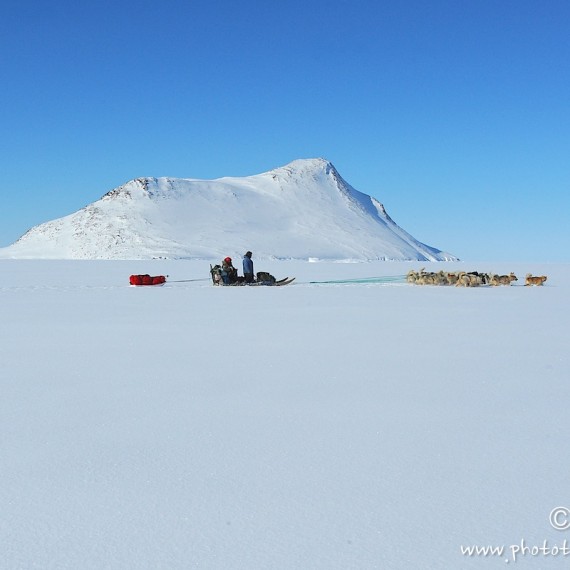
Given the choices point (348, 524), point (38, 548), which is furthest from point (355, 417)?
point (38, 548)

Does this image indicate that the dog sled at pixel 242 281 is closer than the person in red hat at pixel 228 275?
No

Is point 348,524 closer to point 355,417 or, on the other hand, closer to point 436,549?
point 436,549

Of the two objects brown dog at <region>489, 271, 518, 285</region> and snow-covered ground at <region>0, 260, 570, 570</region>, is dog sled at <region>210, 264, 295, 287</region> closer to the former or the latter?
brown dog at <region>489, 271, 518, 285</region>

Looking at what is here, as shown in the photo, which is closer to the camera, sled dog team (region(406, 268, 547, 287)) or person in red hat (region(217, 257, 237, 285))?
person in red hat (region(217, 257, 237, 285))

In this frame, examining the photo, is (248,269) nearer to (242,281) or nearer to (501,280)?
(242,281)

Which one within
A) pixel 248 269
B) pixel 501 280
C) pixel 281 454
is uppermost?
pixel 248 269

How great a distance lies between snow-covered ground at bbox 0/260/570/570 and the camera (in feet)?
11.1

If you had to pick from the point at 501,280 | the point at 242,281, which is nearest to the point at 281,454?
the point at 242,281

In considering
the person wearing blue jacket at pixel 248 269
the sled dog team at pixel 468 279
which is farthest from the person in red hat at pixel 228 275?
the sled dog team at pixel 468 279

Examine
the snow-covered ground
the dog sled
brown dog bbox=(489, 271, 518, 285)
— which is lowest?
the snow-covered ground

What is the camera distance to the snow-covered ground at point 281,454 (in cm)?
337

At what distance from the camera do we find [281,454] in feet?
15.5

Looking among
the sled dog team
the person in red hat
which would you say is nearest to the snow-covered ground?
the person in red hat

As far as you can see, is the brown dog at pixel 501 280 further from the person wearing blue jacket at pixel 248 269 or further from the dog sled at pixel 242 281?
the person wearing blue jacket at pixel 248 269
